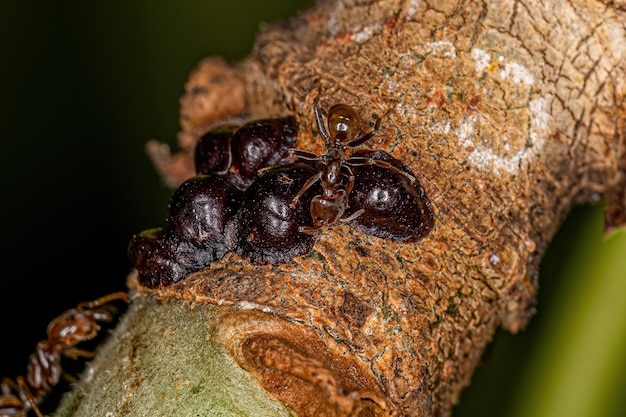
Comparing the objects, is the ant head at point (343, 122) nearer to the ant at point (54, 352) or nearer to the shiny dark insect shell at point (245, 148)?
the shiny dark insect shell at point (245, 148)

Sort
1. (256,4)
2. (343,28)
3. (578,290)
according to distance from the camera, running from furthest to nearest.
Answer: (256,4) < (578,290) < (343,28)

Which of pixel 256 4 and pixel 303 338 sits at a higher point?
pixel 256 4

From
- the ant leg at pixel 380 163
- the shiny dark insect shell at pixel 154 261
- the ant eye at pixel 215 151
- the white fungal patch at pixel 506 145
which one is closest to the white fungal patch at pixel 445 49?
the white fungal patch at pixel 506 145

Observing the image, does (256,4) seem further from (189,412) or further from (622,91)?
(189,412)

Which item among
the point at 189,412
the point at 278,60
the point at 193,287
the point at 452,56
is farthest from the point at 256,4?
the point at 189,412

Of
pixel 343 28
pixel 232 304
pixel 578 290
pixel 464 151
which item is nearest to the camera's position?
pixel 232 304

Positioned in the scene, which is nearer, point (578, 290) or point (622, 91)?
point (622, 91)

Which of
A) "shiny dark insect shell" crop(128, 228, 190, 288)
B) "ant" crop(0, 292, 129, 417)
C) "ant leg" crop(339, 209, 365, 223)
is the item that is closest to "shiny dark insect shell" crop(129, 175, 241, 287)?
"shiny dark insect shell" crop(128, 228, 190, 288)
